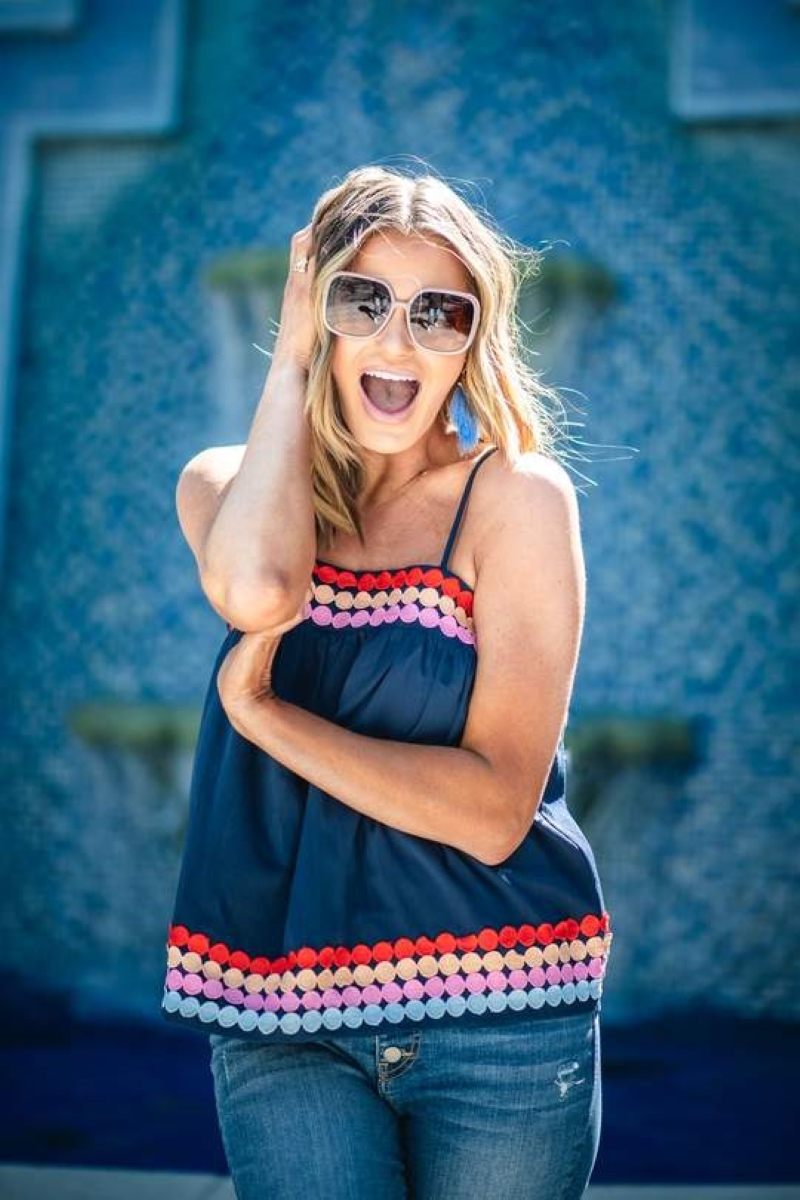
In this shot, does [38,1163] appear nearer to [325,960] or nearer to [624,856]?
[624,856]

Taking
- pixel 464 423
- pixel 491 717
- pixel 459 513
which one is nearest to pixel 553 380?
pixel 464 423

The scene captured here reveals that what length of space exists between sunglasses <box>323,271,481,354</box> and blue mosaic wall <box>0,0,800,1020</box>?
15.5ft

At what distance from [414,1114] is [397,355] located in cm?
89

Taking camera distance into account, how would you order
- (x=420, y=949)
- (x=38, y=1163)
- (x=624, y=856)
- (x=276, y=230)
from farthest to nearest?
(x=276, y=230)
(x=624, y=856)
(x=38, y=1163)
(x=420, y=949)

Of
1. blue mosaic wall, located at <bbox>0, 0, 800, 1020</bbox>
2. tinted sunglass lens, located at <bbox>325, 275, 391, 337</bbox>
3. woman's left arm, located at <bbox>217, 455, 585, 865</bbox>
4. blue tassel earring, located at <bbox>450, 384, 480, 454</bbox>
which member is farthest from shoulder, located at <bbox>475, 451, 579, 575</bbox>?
blue mosaic wall, located at <bbox>0, 0, 800, 1020</bbox>

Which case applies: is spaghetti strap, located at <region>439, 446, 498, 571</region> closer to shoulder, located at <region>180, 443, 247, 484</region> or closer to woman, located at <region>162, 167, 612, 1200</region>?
woman, located at <region>162, 167, 612, 1200</region>

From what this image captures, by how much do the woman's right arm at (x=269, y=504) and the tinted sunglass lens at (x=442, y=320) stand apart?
5.7 inches

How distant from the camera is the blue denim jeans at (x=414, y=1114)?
1.56m

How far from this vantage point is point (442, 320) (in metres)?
1.80

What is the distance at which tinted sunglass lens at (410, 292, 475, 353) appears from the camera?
5.86 feet

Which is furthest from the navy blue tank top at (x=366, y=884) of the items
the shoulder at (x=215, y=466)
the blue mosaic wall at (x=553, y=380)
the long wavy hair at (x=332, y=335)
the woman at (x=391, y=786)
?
the blue mosaic wall at (x=553, y=380)

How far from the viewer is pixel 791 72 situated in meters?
6.44

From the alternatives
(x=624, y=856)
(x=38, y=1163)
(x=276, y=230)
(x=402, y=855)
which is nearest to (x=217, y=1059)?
(x=402, y=855)

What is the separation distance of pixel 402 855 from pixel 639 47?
5.82 m
